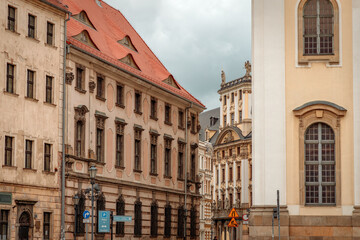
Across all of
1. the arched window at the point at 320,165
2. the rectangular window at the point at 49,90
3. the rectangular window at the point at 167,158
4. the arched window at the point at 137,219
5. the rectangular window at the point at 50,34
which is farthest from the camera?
the rectangular window at the point at 167,158

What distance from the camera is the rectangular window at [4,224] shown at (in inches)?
1615

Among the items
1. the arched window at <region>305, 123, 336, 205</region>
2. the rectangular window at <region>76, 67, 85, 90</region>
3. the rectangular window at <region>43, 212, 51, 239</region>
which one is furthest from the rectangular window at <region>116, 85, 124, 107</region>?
the arched window at <region>305, 123, 336, 205</region>

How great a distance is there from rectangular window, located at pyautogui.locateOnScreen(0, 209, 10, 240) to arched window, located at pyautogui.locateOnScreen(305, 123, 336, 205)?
14.6 m

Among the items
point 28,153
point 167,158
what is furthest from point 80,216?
point 167,158

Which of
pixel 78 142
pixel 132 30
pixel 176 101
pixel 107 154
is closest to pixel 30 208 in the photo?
pixel 78 142

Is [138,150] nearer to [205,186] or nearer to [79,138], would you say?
[79,138]

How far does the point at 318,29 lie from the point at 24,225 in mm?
17273

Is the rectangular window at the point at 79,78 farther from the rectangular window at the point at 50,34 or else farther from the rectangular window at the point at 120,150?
the rectangular window at the point at 120,150

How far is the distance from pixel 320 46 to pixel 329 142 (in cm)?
412

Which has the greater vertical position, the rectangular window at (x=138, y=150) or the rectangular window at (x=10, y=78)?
the rectangular window at (x=10, y=78)

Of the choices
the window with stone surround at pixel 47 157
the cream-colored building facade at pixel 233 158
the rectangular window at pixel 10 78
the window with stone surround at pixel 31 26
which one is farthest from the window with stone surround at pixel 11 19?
the cream-colored building facade at pixel 233 158

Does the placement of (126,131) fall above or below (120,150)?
above

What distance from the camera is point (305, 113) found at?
36.5 metres

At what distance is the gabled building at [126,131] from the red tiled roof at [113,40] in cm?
10
